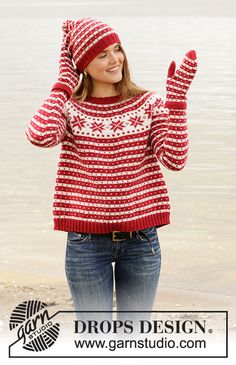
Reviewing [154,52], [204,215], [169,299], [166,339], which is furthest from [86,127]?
[154,52]

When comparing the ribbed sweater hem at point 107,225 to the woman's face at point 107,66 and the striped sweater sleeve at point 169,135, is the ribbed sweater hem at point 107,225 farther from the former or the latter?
the woman's face at point 107,66

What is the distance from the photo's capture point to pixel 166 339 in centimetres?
478

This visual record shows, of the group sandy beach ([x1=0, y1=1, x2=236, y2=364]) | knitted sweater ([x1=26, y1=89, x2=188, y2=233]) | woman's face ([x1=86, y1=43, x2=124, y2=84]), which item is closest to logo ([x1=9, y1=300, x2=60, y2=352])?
sandy beach ([x1=0, y1=1, x2=236, y2=364])

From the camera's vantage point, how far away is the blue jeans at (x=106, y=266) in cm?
395

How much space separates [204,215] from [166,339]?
3746 millimetres

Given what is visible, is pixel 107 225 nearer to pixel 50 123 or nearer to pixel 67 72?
pixel 50 123

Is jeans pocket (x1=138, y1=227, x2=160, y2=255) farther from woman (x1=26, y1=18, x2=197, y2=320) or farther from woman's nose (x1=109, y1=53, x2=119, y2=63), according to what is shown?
woman's nose (x1=109, y1=53, x2=119, y2=63)

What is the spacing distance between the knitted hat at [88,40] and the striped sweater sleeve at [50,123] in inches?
6.3

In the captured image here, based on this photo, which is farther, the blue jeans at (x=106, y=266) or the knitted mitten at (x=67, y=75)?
the knitted mitten at (x=67, y=75)

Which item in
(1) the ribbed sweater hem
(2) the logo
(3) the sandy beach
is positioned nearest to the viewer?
(1) the ribbed sweater hem

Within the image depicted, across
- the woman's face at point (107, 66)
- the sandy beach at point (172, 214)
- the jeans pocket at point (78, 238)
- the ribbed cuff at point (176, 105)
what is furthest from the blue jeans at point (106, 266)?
the sandy beach at point (172, 214)

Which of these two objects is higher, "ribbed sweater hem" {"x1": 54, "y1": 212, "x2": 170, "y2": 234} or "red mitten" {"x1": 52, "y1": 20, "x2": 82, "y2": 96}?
"red mitten" {"x1": 52, "y1": 20, "x2": 82, "y2": 96}

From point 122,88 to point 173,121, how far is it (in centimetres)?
24

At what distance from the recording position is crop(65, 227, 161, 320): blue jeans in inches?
155
